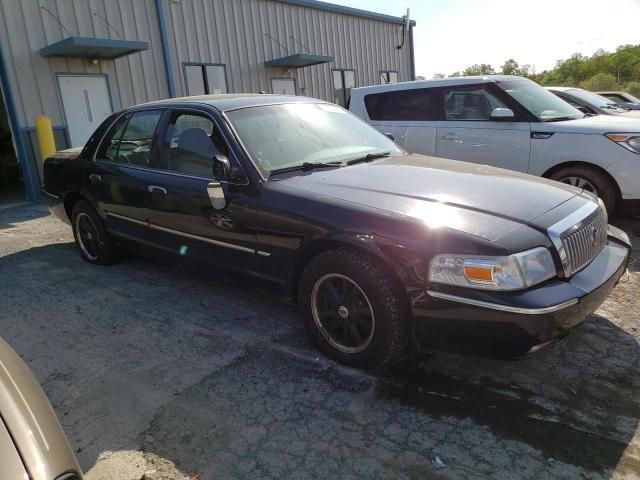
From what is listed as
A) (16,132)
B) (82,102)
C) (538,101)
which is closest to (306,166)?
(538,101)

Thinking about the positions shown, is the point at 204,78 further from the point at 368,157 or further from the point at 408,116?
the point at 368,157

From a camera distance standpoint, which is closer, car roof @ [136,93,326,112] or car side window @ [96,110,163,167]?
car roof @ [136,93,326,112]

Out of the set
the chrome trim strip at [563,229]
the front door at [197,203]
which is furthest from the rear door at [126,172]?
the chrome trim strip at [563,229]

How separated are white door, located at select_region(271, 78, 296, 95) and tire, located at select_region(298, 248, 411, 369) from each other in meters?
12.2

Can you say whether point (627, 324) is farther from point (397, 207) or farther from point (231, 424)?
point (231, 424)

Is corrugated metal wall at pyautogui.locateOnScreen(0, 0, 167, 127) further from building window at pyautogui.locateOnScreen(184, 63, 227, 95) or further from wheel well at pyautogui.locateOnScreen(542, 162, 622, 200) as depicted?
wheel well at pyautogui.locateOnScreen(542, 162, 622, 200)

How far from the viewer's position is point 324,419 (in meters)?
2.60

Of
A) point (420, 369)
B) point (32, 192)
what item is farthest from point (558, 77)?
point (420, 369)

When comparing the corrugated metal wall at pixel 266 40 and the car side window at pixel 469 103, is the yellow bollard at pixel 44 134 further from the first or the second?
the car side window at pixel 469 103

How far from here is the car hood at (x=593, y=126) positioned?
5.53 meters

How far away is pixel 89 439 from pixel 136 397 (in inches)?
14.5

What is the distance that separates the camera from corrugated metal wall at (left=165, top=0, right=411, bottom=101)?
12.3 m

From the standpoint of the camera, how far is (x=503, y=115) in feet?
19.8

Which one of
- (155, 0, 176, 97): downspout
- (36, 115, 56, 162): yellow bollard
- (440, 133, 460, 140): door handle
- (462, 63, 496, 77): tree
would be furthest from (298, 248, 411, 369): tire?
(462, 63, 496, 77): tree
